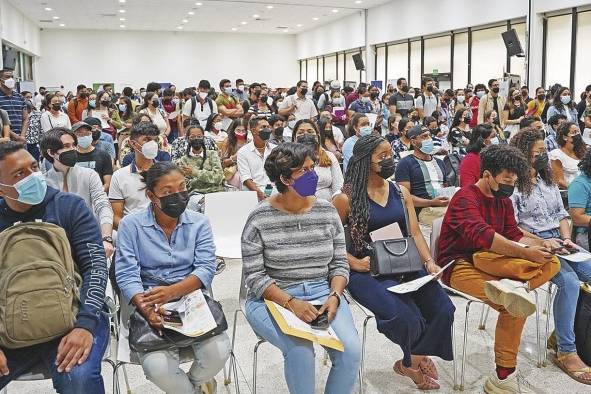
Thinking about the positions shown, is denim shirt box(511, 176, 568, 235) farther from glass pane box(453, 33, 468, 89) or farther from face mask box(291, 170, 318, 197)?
glass pane box(453, 33, 468, 89)

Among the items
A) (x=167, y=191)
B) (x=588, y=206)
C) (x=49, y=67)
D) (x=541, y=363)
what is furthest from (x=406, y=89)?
(x=49, y=67)

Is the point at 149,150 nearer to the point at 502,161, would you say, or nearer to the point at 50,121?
the point at 502,161

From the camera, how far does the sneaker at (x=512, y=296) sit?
2746mm

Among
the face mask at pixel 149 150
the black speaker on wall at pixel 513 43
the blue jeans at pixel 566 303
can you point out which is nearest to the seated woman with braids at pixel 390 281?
the blue jeans at pixel 566 303

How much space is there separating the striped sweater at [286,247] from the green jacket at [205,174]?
7.83ft

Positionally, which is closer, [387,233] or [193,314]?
[193,314]

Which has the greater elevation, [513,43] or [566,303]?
[513,43]

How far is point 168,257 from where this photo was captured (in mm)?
2719

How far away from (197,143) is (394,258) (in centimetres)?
279

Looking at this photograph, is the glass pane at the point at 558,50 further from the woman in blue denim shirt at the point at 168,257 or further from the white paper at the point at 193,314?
the white paper at the point at 193,314

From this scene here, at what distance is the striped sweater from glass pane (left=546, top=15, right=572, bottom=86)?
1148cm

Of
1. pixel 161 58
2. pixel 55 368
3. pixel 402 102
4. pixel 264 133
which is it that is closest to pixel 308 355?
pixel 55 368

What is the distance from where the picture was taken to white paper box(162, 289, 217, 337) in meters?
2.44

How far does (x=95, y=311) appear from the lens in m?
2.42
